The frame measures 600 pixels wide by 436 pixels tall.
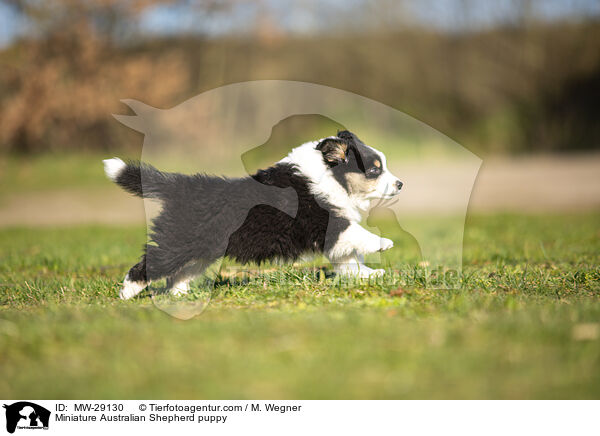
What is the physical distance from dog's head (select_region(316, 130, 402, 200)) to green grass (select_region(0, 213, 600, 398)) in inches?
31.2

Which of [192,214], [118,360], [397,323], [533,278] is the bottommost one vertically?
[118,360]

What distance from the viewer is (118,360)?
10.1 ft

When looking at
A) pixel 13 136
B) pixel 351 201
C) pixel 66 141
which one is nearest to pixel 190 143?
pixel 66 141

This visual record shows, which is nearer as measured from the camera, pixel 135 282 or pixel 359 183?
pixel 135 282

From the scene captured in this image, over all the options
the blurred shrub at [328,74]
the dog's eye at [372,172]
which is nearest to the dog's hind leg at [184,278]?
the dog's eye at [372,172]

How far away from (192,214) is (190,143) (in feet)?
33.0

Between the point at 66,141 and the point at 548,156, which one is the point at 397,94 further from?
the point at 66,141

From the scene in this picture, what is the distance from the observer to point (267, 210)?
4543 millimetres

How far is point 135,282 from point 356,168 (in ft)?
6.90

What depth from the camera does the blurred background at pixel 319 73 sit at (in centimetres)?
1407

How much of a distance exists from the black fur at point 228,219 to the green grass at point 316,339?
372 mm

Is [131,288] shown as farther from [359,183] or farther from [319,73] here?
[319,73]
